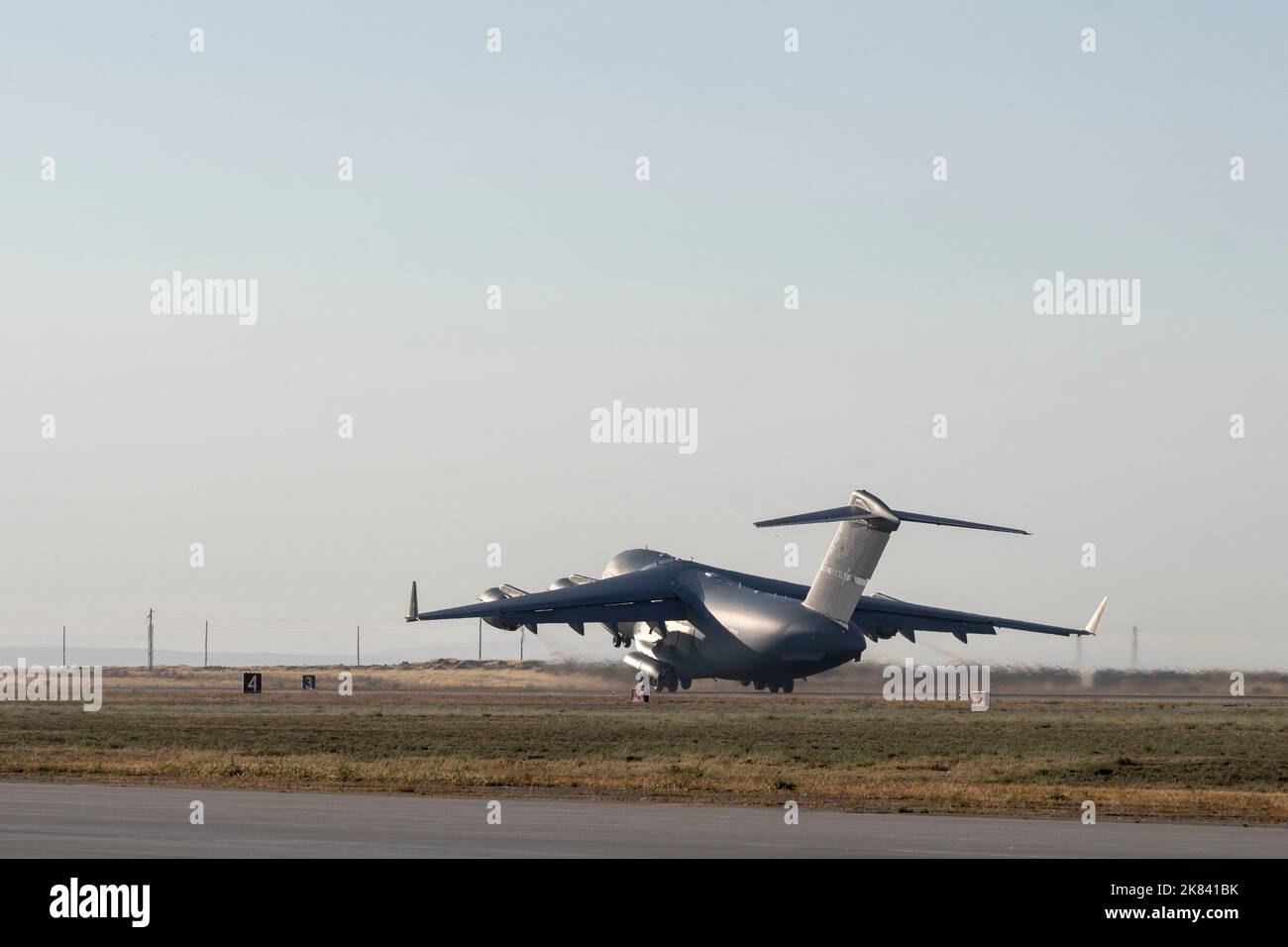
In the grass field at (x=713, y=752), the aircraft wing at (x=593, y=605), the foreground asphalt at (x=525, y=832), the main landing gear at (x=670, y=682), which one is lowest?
the grass field at (x=713, y=752)

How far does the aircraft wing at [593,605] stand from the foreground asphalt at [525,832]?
47018mm

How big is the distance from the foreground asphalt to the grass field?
116 inches

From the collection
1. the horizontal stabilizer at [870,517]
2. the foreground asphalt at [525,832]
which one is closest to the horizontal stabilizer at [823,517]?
the horizontal stabilizer at [870,517]

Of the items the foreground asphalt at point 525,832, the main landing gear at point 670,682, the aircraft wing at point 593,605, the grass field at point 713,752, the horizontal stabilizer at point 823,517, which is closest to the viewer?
the foreground asphalt at point 525,832

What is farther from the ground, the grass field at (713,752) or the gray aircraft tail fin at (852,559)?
the gray aircraft tail fin at (852,559)

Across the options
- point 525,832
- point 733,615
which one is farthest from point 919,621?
point 525,832

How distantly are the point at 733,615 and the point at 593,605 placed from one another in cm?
642

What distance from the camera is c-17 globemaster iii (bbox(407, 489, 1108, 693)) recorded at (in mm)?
74625

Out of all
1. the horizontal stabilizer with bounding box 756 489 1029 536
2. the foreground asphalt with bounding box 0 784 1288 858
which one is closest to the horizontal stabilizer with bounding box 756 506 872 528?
the horizontal stabilizer with bounding box 756 489 1029 536

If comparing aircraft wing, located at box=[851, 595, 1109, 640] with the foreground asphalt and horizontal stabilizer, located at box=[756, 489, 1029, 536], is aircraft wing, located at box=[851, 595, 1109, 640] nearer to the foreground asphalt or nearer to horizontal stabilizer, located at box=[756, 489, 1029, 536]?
horizontal stabilizer, located at box=[756, 489, 1029, 536]

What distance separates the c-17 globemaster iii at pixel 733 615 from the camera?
74.6 meters

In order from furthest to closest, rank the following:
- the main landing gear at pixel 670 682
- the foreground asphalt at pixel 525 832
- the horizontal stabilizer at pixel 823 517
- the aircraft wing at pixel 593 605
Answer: the main landing gear at pixel 670 682, the aircraft wing at pixel 593 605, the horizontal stabilizer at pixel 823 517, the foreground asphalt at pixel 525 832

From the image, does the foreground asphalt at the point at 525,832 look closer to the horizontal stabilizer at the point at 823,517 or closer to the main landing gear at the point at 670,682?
the horizontal stabilizer at the point at 823,517
